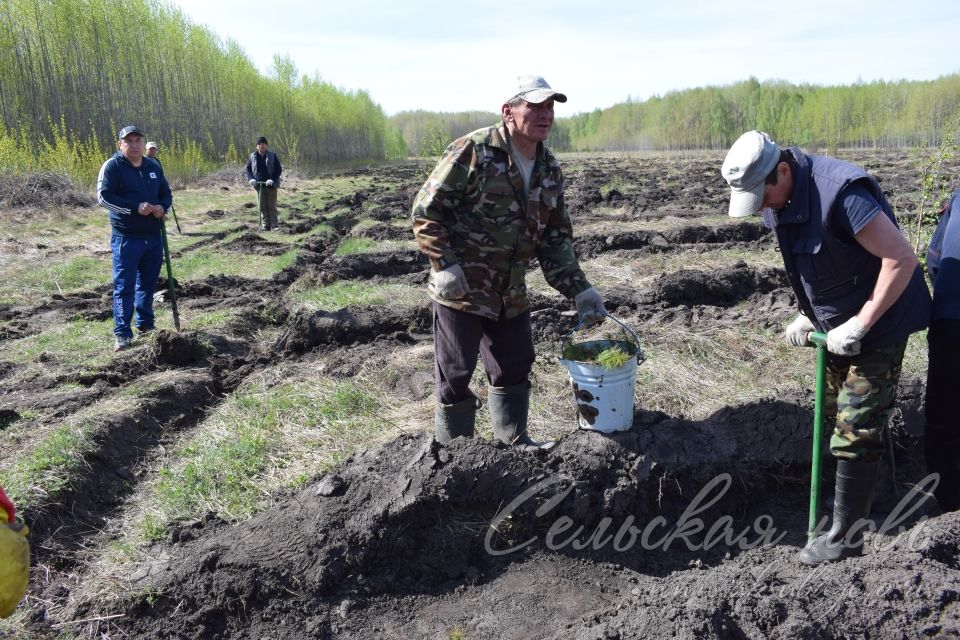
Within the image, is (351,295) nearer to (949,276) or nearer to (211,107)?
(949,276)

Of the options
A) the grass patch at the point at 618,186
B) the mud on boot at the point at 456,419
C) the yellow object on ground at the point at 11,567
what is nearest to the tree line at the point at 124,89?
the grass patch at the point at 618,186

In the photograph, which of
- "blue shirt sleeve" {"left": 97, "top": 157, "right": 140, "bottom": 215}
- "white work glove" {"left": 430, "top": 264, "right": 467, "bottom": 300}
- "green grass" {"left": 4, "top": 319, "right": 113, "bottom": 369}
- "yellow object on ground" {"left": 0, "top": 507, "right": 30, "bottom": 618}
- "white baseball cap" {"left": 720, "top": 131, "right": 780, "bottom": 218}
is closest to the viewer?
"yellow object on ground" {"left": 0, "top": 507, "right": 30, "bottom": 618}

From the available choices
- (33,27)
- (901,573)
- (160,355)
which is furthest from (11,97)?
(901,573)

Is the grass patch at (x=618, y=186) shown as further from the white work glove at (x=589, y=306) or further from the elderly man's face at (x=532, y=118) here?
the elderly man's face at (x=532, y=118)

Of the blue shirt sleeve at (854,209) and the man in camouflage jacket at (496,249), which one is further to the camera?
the man in camouflage jacket at (496,249)

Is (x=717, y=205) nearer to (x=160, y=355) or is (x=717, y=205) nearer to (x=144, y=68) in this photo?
(x=160, y=355)

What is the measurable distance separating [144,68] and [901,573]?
33.4 m

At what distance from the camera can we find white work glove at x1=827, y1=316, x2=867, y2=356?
2701mm

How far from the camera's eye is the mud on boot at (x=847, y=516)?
3.03m

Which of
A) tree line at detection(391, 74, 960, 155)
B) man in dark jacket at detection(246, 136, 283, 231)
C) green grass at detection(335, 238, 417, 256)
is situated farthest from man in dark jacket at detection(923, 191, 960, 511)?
tree line at detection(391, 74, 960, 155)

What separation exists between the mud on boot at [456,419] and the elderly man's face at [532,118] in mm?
1410

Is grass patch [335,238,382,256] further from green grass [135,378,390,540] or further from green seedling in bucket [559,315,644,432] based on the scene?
green seedling in bucket [559,315,644,432]

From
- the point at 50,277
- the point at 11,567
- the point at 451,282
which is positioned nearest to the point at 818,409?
the point at 451,282

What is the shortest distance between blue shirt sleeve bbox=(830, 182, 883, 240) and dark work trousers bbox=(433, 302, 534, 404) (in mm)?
1495
